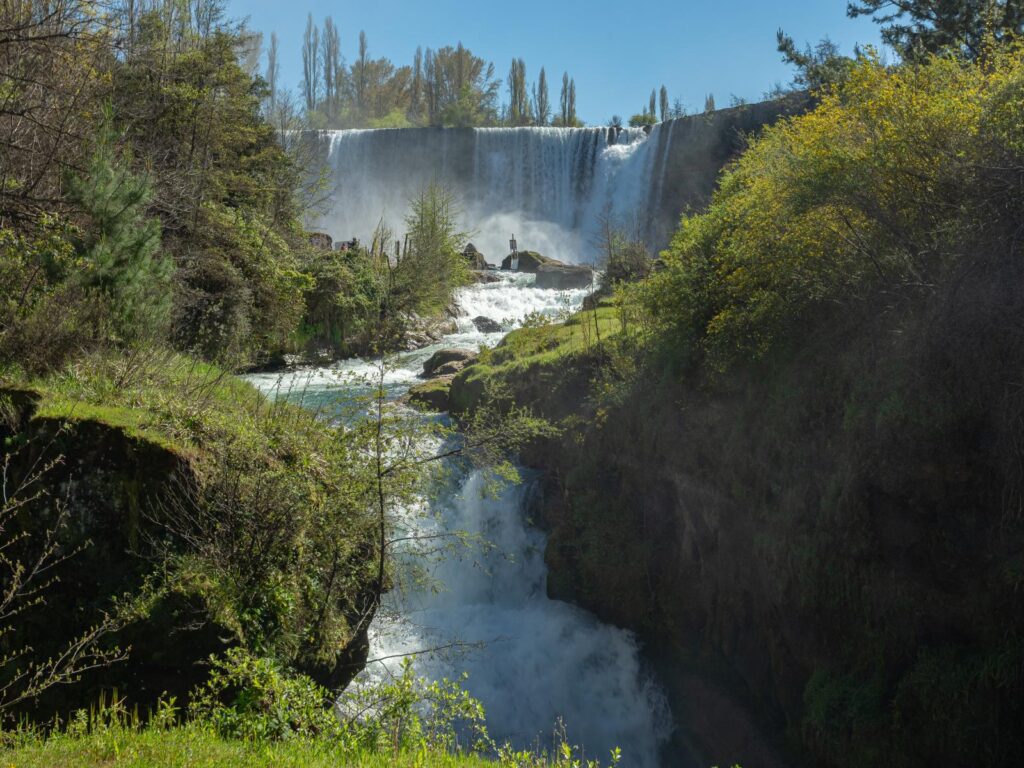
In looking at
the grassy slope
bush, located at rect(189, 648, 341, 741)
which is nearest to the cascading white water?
the grassy slope

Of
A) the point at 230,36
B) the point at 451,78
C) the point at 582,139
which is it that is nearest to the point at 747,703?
the point at 230,36

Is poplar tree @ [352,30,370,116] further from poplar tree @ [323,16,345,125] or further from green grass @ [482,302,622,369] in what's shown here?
green grass @ [482,302,622,369]

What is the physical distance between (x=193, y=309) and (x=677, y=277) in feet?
29.8

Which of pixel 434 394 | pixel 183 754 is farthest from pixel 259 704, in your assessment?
pixel 434 394

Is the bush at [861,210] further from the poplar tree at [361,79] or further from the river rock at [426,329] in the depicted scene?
the poplar tree at [361,79]

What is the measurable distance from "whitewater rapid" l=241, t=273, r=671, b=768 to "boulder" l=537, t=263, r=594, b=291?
17.9 metres

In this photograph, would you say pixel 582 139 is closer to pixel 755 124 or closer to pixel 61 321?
pixel 755 124

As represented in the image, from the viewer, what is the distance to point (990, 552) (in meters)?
7.00

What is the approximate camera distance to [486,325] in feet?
89.4

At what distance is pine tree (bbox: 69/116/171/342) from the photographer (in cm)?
997

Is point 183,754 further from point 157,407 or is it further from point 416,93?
point 416,93

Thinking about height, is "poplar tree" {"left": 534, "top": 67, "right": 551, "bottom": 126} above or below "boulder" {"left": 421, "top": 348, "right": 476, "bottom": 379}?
above

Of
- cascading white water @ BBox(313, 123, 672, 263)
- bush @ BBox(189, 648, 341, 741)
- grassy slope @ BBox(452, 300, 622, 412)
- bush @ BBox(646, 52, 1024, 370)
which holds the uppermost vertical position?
cascading white water @ BBox(313, 123, 672, 263)

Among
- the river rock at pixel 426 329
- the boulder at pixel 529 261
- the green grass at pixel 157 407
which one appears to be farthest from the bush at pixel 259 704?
the boulder at pixel 529 261
